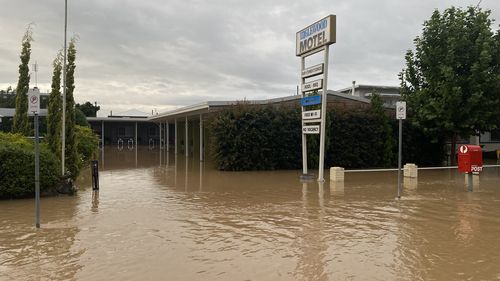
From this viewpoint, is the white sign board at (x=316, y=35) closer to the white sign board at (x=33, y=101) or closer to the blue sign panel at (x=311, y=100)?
the blue sign panel at (x=311, y=100)

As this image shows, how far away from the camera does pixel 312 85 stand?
49.9ft

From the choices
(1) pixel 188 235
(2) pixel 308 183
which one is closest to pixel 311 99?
(2) pixel 308 183

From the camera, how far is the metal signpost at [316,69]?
14.2m

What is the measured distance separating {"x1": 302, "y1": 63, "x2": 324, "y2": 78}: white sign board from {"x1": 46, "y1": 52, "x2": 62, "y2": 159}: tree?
311 inches

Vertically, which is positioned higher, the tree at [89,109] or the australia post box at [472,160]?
the tree at [89,109]

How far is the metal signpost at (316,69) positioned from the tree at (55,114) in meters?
7.63

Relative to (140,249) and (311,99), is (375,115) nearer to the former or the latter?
(311,99)

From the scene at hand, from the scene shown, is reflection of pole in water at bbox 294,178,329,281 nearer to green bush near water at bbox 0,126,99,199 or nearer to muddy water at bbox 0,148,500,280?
muddy water at bbox 0,148,500,280

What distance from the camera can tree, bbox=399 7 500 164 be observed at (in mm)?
17922

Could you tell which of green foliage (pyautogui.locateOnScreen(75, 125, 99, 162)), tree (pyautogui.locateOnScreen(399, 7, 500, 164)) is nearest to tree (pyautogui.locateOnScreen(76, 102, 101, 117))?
green foliage (pyautogui.locateOnScreen(75, 125, 99, 162))

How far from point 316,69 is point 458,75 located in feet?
24.8

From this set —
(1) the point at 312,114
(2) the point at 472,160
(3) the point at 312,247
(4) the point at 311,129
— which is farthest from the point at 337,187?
(3) the point at 312,247

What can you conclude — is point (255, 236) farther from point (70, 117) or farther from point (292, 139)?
point (292, 139)

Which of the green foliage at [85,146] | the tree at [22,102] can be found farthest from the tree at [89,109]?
the tree at [22,102]
